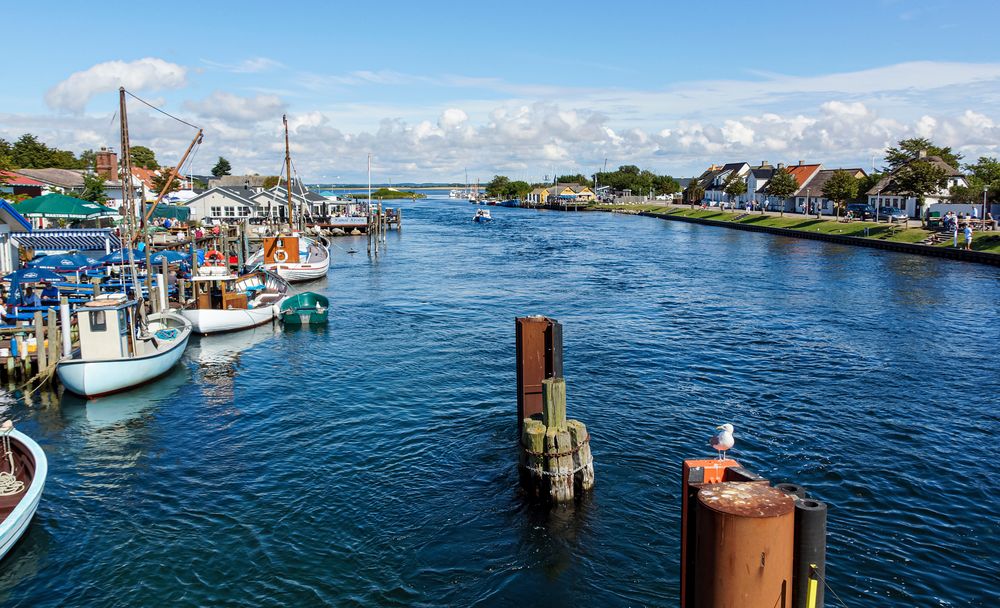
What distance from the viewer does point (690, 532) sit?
9156mm

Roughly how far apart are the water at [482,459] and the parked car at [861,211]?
58968 millimetres

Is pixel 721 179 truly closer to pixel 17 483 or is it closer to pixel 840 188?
A: pixel 840 188

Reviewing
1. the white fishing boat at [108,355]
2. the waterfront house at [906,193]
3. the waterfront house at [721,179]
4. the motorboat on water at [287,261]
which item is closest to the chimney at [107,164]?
the motorboat on water at [287,261]

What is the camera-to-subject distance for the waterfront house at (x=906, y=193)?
89.6 metres

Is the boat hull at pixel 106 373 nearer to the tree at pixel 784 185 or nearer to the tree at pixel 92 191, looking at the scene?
the tree at pixel 92 191

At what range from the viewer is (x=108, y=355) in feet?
85.9

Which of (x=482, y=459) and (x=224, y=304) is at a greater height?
(x=224, y=304)

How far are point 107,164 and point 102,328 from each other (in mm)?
96184

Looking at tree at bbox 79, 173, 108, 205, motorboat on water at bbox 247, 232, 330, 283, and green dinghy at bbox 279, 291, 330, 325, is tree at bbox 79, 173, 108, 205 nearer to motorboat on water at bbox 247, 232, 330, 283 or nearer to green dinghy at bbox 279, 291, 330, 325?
motorboat on water at bbox 247, 232, 330, 283

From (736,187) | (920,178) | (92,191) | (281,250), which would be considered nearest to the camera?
(281,250)

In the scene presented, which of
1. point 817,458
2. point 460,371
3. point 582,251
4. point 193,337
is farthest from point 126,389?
point 582,251

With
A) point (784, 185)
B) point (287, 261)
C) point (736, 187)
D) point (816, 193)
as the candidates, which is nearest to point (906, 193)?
point (784, 185)

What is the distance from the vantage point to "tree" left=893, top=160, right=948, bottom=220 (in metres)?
81.2

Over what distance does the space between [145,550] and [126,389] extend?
527 inches
